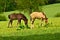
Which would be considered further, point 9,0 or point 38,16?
point 9,0

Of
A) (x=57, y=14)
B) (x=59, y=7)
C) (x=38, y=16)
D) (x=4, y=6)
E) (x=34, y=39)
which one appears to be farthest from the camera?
(x=4, y=6)

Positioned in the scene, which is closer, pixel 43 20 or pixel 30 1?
pixel 43 20

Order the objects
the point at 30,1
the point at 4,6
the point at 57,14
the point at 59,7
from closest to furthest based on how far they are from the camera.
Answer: the point at 30,1 → the point at 57,14 → the point at 59,7 → the point at 4,6

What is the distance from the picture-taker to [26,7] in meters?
45.7

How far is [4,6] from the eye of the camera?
60156 mm

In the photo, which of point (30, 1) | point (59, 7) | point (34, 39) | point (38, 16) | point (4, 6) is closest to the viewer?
point (34, 39)

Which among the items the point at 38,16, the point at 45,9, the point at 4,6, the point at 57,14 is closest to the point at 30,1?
the point at 57,14

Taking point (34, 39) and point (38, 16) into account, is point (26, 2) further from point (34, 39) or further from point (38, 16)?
point (34, 39)

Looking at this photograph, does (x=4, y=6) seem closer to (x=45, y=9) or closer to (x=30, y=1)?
(x=45, y=9)

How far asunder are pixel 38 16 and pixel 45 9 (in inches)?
1334

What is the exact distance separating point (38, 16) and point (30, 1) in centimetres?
2136

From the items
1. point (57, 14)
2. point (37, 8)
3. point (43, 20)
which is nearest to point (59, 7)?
point (57, 14)

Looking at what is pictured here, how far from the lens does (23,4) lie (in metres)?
45.0

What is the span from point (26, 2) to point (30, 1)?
3.37 ft
